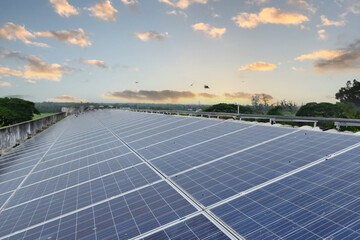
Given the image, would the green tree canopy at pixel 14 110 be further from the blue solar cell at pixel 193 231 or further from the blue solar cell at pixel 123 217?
the blue solar cell at pixel 193 231

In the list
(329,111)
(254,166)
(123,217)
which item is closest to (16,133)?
(123,217)

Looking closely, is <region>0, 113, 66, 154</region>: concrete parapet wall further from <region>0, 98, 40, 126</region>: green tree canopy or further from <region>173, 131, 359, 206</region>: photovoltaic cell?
<region>0, 98, 40, 126</region>: green tree canopy

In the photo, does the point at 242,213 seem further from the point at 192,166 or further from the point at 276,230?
the point at 192,166

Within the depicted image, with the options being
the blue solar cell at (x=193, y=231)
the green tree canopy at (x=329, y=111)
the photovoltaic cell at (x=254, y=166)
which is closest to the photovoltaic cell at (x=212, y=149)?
the photovoltaic cell at (x=254, y=166)

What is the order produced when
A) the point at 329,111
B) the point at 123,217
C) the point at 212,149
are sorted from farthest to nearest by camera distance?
the point at 329,111
the point at 212,149
the point at 123,217

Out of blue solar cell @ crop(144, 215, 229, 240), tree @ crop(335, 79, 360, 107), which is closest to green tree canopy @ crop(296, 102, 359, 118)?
tree @ crop(335, 79, 360, 107)

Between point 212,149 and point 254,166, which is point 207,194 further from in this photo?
point 212,149

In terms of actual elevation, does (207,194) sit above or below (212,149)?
below
